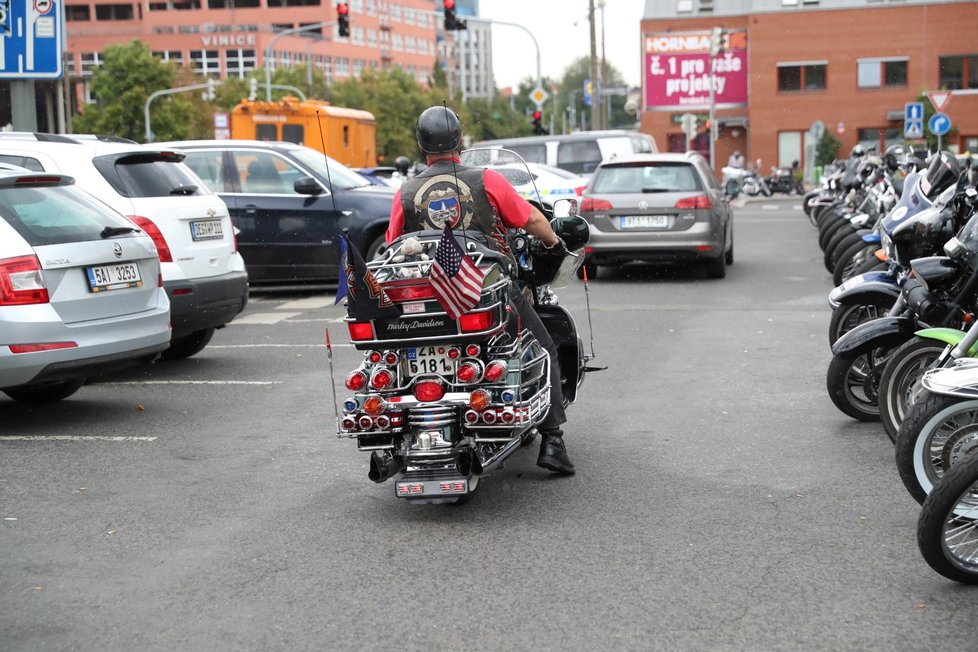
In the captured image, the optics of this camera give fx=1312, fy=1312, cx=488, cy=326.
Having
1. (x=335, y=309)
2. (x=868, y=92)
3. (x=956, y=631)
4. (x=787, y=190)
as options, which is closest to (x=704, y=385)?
(x=956, y=631)

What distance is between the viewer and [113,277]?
26.2 ft

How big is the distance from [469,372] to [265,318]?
796 centimetres

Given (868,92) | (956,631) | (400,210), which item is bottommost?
(956,631)

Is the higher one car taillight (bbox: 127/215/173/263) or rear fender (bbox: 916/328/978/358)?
car taillight (bbox: 127/215/173/263)

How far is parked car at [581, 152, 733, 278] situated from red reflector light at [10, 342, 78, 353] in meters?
8.91

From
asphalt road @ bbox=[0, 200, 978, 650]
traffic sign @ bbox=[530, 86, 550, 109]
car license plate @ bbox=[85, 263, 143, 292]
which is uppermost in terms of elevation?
traffic sign @ bbox=[530, 86, 550, 109]

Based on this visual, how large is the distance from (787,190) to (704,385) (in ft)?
130

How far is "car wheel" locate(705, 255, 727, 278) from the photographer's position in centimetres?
1609

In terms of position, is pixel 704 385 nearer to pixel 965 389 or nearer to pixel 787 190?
pixel 965 389

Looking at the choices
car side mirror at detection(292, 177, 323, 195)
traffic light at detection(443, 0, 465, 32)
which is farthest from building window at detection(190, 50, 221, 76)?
car side mirror at detection(292, 177, 323, 195)

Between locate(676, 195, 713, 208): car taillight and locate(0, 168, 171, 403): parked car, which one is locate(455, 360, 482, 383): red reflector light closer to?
locate(0, 168, 171, 403): parked car

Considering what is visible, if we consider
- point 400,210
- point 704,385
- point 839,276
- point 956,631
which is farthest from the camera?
point 839,276

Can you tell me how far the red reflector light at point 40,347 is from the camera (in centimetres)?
736

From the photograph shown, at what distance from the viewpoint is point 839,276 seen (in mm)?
12656
